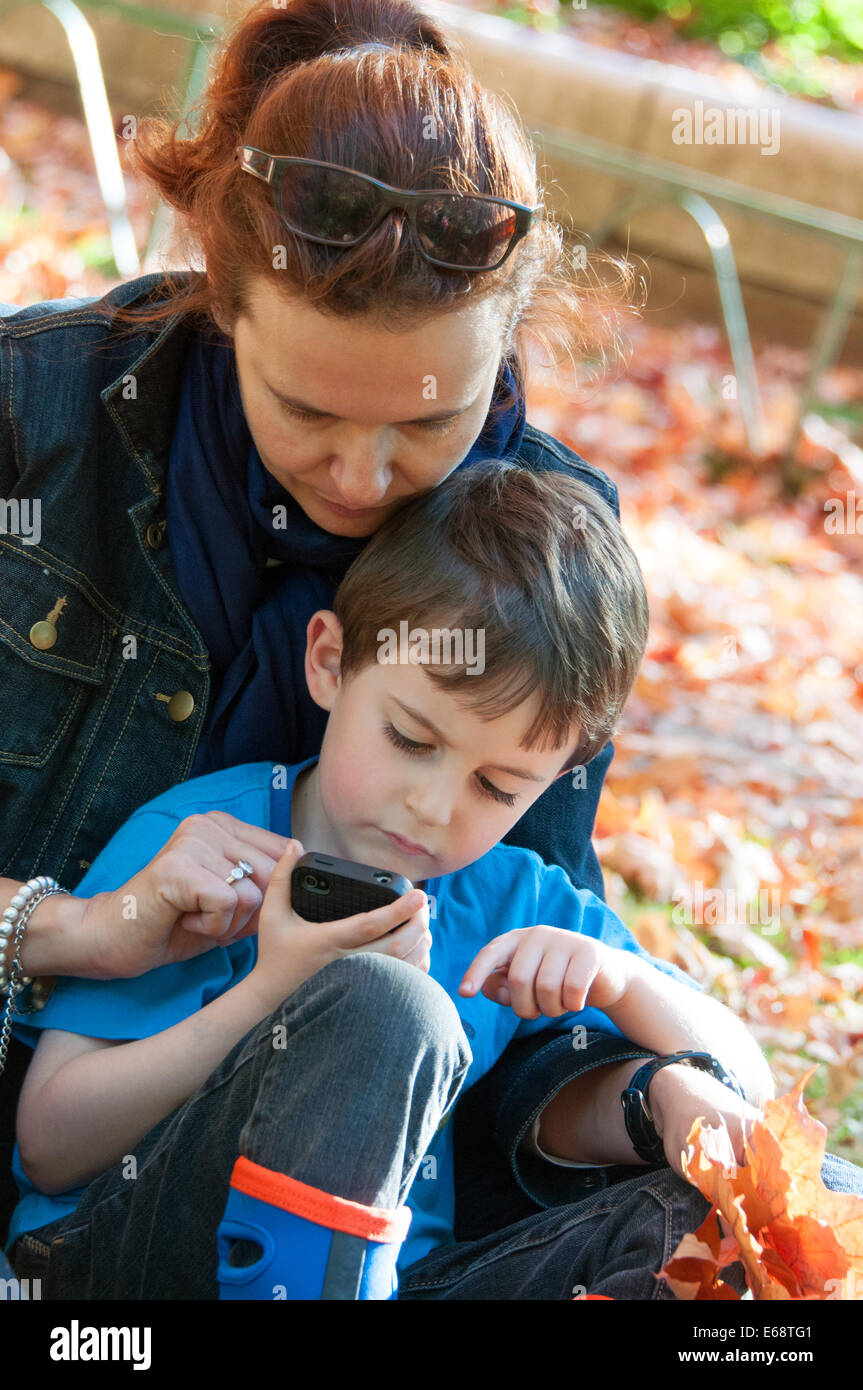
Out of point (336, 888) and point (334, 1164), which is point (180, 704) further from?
point (334, 1164)

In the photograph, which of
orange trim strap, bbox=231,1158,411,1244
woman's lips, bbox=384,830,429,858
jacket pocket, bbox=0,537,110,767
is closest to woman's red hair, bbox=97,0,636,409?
jacket pocket, bbox=0,537,110,767

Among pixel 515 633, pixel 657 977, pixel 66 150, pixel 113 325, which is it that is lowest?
pixel 66 150

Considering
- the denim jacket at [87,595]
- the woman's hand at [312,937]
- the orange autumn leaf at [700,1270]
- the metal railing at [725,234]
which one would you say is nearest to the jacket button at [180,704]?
the denim jacket at [87,595]

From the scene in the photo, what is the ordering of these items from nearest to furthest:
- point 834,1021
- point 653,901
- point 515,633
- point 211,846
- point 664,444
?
point 211,846, point 515,633, point 834,1021, point 653,901, point 664,444

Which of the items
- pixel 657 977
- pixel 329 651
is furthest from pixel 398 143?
pixel 657 977

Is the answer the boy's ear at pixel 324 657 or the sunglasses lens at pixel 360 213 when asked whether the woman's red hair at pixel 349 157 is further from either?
the boy's ear at pixel 324 657

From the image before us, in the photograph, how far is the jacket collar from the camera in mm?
2068

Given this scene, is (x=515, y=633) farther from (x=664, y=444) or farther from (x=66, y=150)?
(x=66, y=150)

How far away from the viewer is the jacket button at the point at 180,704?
2123 mm

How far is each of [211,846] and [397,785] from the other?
26cm

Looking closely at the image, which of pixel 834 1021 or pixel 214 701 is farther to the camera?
pixel 834 1021

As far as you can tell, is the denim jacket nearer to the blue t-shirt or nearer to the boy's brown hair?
the blue t-shirt

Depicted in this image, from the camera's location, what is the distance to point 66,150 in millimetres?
6770

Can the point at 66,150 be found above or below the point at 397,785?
below
